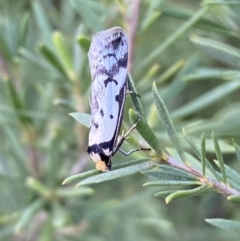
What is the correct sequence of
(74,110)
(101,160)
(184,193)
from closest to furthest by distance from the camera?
(184,193) < (101,160) < (74,110)

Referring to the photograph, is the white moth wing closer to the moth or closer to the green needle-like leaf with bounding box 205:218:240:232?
the moth

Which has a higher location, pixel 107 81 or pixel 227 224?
pixel 107 81

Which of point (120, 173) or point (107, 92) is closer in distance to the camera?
point (120, 173)

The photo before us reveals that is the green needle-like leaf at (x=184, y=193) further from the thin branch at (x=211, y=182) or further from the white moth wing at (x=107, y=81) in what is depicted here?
the white moth wing at (x=107, y=81)

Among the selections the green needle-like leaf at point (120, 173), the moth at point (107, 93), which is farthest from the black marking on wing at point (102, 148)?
the green needle-like leaf at point (120, 173)

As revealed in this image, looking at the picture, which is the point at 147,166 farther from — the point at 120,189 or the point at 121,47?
the point at 120,189

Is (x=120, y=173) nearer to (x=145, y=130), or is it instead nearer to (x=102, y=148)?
(x=145, y=130)

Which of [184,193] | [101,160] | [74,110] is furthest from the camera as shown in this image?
[74,110]

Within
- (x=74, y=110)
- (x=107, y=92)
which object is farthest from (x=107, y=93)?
(x=74, y=110)

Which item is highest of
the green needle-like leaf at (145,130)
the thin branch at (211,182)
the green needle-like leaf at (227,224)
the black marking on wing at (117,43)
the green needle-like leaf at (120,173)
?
the black marking on wing at (117,43)
